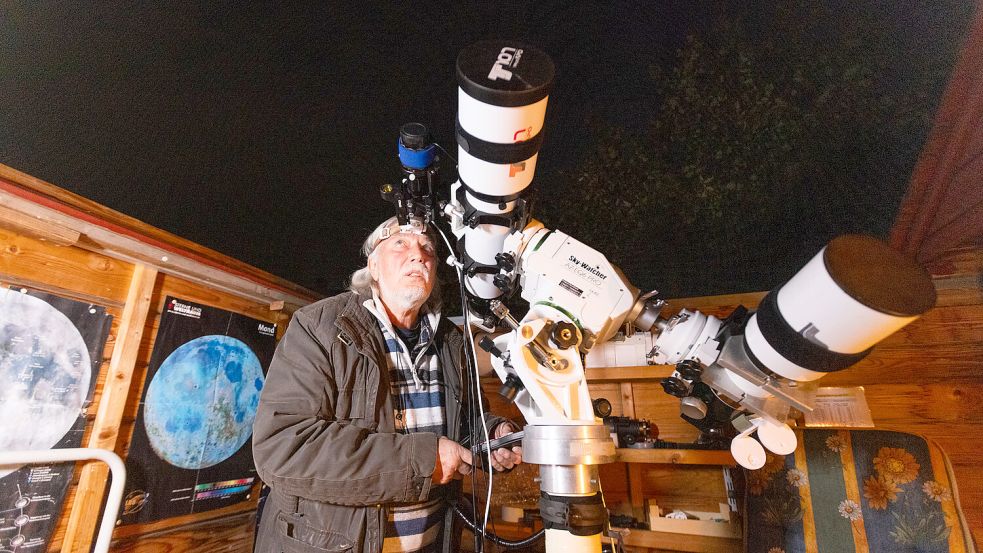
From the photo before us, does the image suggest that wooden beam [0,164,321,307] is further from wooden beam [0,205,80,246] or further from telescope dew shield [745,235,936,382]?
telescope dew shield [745,235,936,382]

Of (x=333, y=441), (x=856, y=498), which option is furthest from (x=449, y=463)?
(x=856, y=498)

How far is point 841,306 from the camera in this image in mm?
676

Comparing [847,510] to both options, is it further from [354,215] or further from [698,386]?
[354,215]

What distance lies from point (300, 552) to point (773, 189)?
293cm

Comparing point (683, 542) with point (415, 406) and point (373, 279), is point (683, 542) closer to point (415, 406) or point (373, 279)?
point (415, 406)

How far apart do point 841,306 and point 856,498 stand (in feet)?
3.75

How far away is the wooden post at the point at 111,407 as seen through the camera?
4.75ft

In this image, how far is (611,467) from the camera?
2180mm

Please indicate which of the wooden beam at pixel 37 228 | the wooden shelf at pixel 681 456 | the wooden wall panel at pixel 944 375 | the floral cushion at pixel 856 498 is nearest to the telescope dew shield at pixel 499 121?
the wooden shelf at pixel 681 456

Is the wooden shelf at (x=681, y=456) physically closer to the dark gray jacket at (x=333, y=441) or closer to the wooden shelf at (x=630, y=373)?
the wooden shelf at (x=630, y=373)

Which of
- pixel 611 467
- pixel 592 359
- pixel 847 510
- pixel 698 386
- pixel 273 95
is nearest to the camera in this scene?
pixel 698 386

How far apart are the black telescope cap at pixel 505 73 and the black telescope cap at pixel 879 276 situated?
2.13 ft

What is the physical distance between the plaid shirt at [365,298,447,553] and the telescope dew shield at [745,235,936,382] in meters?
1.11

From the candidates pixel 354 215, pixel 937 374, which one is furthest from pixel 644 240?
pixel 354 215
